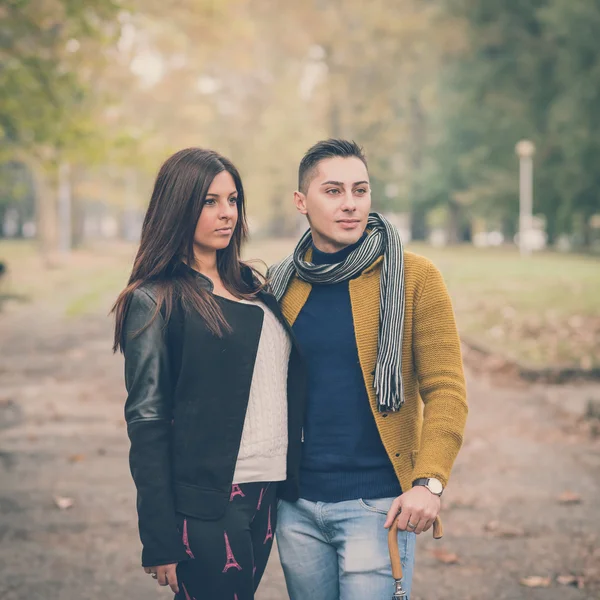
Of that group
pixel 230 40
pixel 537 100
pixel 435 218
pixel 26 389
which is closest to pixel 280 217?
pixel 435 218

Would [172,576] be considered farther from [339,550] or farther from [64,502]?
[64,502]

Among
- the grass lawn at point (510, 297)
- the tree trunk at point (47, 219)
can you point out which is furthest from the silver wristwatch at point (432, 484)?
the tree trunk at point (47, 219)

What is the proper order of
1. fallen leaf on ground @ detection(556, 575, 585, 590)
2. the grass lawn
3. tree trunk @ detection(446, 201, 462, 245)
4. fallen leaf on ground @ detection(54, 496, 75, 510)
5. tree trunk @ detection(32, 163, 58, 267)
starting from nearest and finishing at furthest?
fallen leaf on ground @ detection(556, 575, 585, 590) < fallen leaf on ground @ detection(54, 496, 75, 510) < the grass lawn < tree trunk @ detection(32, 163, 58, 267) < tree trunk @ detection(446, 201, 462, 245)

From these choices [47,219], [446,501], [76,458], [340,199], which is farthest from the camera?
[47,219]

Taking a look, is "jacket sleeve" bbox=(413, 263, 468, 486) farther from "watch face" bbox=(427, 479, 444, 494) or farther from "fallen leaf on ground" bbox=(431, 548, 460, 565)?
"fallen leaf on ground" bbox=(431, 548, 460, 565)

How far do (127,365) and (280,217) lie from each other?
69093mm

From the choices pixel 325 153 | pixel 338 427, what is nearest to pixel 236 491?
pixel 338 427

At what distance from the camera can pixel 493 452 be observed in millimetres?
8578

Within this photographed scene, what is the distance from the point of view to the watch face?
9.75ft

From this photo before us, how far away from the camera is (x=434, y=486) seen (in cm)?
298

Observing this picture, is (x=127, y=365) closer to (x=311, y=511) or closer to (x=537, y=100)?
(x=311, y=511)

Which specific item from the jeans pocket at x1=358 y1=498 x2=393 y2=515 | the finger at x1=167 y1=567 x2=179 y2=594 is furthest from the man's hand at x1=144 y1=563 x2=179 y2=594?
the jeans pocket at x1=358 y1=498 x2=393 y2=515

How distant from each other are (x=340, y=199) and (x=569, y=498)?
4615mm

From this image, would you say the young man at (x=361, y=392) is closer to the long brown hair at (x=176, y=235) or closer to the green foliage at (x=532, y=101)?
the long brown hair at (x=176, y=235)
